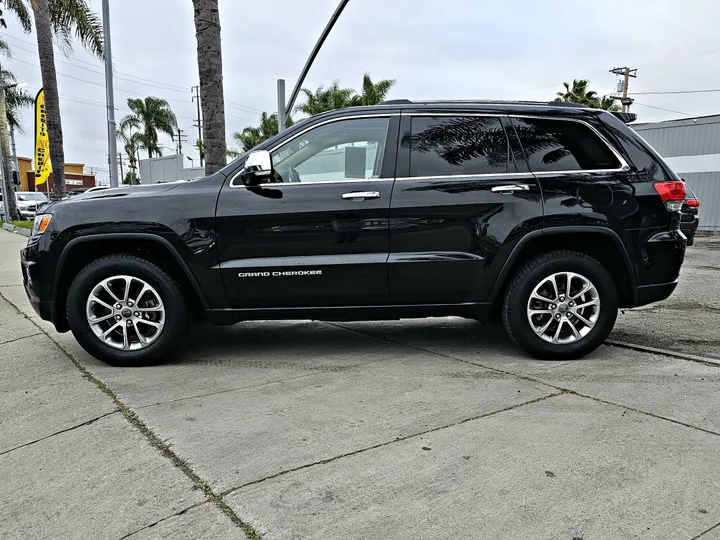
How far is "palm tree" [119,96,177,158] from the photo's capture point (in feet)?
192

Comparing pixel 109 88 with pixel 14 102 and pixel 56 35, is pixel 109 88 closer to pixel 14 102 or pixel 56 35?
pixel 56 35

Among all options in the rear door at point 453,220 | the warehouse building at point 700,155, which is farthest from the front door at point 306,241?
the warehouse building at point 700,155

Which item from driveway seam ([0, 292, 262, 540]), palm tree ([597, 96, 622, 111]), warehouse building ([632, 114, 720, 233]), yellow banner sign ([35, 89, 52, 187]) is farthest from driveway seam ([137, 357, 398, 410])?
palm tree ([597, 96, 622, 111])

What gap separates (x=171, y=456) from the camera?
2.89 m

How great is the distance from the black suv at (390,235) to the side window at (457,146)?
0.4 inches

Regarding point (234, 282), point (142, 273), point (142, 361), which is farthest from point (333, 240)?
point (142, 361)

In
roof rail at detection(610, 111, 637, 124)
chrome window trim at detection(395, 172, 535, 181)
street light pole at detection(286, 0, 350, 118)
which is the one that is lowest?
chrome window trim at detection(395, 172, 535, 181)

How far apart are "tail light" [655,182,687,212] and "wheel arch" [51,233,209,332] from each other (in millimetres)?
3416

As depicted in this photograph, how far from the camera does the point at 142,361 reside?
437 cm

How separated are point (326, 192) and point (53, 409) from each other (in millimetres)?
2246

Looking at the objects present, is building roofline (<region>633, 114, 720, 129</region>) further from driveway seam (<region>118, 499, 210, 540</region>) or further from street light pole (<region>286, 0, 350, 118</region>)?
driveway seam (<region>118, 499, 210, 540</region>)

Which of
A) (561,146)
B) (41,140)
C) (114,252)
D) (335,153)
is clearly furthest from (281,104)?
(41,140)

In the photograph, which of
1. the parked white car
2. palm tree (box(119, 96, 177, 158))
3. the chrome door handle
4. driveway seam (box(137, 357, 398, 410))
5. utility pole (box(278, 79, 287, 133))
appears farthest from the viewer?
palm tree (box(119, 96, 177, 158))

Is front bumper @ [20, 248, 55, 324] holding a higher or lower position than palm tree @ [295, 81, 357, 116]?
lower
